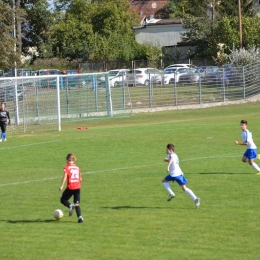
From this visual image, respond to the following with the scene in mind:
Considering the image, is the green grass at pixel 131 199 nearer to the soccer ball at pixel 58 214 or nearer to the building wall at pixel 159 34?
the soccer ball at pixel 58 214

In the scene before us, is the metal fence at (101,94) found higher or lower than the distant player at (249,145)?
higher

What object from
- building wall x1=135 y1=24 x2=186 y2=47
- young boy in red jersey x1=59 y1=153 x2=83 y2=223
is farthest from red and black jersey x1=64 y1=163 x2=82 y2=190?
building wall x1=135 y1=24 x2=186 y2=47

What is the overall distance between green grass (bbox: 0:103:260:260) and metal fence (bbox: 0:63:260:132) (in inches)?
172

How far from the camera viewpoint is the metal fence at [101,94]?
38.2 m

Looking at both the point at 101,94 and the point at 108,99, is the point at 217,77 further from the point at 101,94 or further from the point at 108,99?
the point at 108,99

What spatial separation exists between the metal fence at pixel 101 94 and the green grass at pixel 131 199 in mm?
4369

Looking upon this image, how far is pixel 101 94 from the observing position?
1758 inches

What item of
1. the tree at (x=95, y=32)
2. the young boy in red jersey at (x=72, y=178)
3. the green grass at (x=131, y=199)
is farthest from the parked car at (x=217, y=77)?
the young boy in red jersey at (x=72, y=178)

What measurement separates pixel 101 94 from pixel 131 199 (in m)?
26.8

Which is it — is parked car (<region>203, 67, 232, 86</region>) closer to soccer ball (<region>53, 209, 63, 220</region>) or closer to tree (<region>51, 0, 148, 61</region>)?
tree (<region>51, 0, 148, 61</region>)

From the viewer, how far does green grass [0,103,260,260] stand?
1339 centimetres

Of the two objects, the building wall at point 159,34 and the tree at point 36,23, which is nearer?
the tree at point 36,23

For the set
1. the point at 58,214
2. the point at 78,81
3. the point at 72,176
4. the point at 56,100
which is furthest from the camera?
the point at 78,81

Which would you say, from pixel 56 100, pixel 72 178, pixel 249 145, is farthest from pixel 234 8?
pixel 72 178
